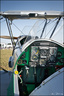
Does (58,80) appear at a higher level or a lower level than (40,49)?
higher

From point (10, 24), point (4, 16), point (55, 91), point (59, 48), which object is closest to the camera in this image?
point (55, 91)

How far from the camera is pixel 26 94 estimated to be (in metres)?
2.90

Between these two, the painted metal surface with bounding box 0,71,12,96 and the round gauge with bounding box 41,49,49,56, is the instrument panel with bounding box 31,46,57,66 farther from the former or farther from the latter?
the painted metal surface with bounding box 0,71,12,96

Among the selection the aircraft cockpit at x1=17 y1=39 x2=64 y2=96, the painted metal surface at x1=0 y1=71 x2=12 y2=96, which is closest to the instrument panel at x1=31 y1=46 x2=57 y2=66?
the aircraft cockpit at x1=17 y1=39 x2=64 y2=96

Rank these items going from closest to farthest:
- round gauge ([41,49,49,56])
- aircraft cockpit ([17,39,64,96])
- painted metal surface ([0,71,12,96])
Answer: aircraft cockpit ([17,39,64,96]) → round gauge ([41,49,49,56]) → painted metal surface ([0,71,12,96])

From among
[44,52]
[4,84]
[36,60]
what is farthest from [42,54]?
[4,84]

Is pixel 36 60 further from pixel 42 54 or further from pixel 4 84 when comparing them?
pixel 4 84

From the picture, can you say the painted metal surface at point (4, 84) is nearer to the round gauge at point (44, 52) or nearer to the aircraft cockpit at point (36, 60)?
the aircraft cockpit at point (36, 60)

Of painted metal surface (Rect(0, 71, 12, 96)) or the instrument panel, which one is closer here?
the instrument panel

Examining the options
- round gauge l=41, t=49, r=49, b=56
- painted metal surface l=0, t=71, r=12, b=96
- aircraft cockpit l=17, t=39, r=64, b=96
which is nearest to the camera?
aircraft cockpit l=17, t=39, r=64, b=96

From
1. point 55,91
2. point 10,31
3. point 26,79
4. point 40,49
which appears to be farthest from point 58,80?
point 10,31

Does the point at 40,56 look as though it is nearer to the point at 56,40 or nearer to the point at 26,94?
the point at 56,40

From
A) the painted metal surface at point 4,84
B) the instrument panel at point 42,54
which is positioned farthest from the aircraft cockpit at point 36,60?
the painted metal surface at point 4,84

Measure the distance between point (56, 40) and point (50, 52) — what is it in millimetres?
426
